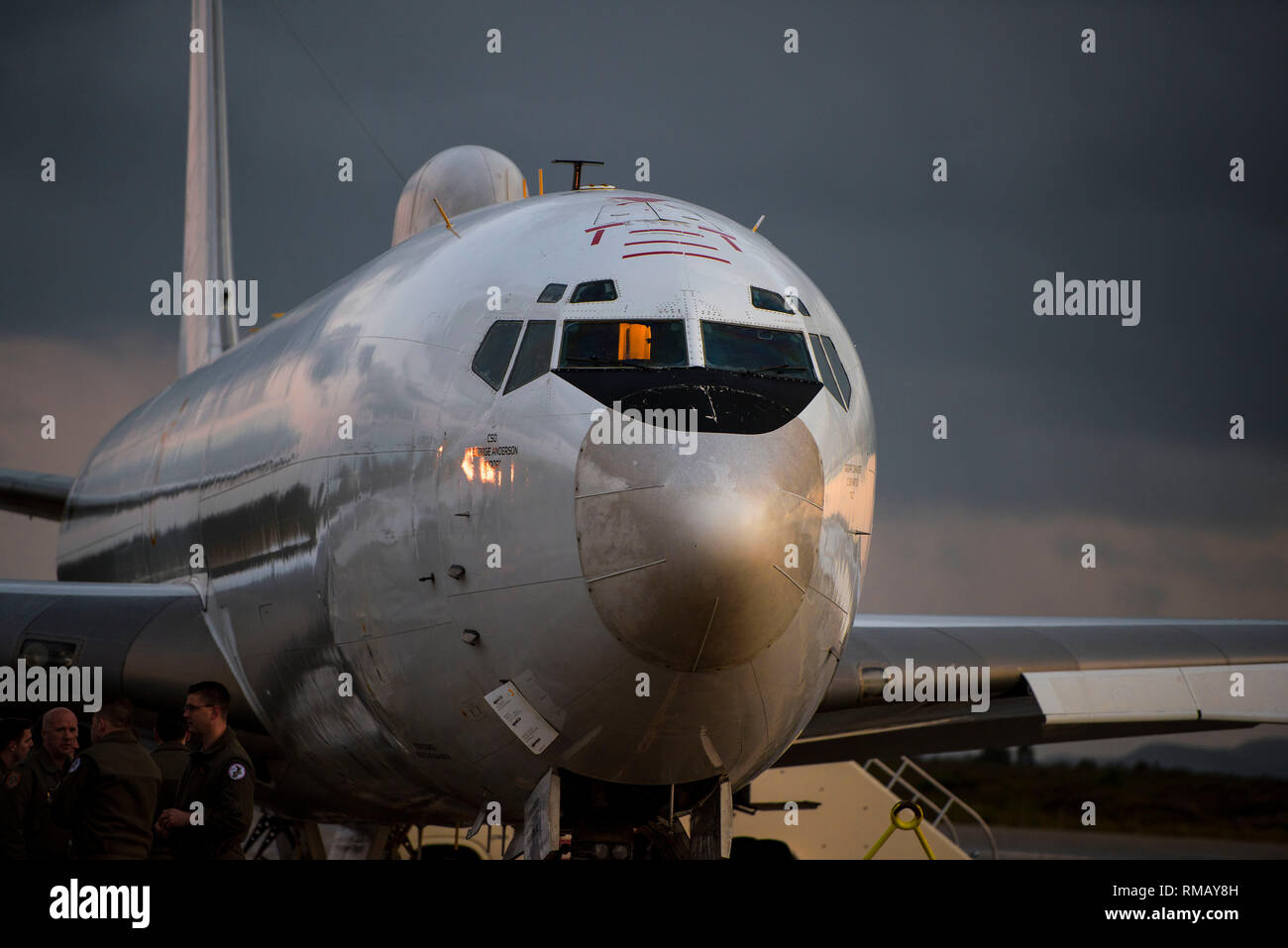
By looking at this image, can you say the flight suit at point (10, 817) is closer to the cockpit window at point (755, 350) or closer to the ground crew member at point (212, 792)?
the ground crew member at point (212, 792)

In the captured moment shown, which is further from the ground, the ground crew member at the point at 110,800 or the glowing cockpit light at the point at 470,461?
the glowing cockpit light at the point at 470,461

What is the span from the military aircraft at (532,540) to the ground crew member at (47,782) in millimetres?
1137

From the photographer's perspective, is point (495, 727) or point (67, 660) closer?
point (495, 727)

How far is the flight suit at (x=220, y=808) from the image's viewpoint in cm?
844

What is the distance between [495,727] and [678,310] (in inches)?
98.6

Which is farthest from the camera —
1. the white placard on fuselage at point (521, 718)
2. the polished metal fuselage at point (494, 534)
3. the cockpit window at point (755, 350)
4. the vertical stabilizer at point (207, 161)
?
the vertical stabilizer at point (207, 161)

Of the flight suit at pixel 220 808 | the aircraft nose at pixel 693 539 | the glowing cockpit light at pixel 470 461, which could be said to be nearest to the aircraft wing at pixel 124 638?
the flight suit at pixel 220 808

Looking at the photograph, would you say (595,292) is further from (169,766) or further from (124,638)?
(124,638)

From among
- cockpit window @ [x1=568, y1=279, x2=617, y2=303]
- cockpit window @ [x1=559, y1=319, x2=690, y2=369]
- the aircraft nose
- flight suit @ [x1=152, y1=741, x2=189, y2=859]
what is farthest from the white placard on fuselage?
flight suit @ [x1=152, y1=741, x2=189, y2=859]

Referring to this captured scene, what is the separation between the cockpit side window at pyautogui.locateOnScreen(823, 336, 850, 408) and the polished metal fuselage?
123 mm

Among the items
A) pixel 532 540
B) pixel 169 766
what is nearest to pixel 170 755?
pixel 169 766
